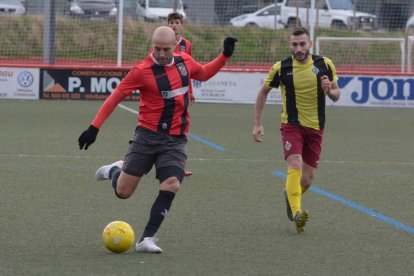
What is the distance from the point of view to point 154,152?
7.34 metres

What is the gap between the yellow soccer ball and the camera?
22.7 ft

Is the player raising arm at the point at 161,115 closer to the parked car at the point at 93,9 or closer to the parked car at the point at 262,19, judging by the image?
the parked car at the point at 93,9

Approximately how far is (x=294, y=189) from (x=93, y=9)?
15.5 meters

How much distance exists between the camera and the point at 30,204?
9023 mm

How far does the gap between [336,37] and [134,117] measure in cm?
677

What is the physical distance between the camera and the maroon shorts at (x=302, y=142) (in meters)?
8.41

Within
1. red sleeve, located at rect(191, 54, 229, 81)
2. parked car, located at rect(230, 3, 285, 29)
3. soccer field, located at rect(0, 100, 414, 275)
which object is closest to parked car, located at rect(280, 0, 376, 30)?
parked car, located at rect(230, 3, 285, 29)

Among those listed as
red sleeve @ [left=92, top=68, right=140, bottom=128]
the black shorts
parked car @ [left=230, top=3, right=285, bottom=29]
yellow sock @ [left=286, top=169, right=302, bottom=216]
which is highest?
red sleeve @ [left=92, top=68, right=140, bottom=128]

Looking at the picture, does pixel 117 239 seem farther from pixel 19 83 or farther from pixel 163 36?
pixel 19 83

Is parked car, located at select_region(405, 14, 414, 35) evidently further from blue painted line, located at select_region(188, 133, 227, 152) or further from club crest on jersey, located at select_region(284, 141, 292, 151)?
club crest on jersey, located at select_region(284, 141, 292, 151)

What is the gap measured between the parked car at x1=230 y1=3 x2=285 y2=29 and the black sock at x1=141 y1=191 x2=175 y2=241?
53.4ft

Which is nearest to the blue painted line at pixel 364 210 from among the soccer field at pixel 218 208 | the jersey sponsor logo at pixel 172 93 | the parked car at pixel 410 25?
the soccer field at pixel 218 208

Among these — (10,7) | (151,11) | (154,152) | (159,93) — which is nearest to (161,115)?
(159,93)

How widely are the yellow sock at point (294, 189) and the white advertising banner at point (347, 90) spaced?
1266cm
